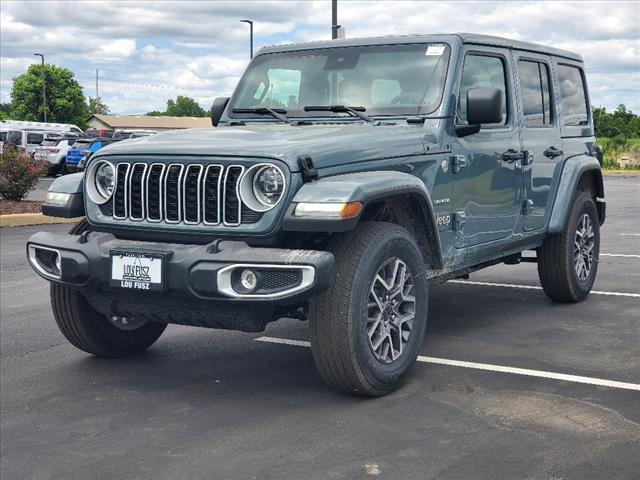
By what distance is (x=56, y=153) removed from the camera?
33.1 metres

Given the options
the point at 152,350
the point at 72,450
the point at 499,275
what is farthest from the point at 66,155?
the point at 72,450

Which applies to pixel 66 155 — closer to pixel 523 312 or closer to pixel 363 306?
pixel 523 312

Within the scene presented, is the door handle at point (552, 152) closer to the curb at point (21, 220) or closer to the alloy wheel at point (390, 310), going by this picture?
the alloy wheel at point (390, 310)

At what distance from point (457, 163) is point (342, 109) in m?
0.82

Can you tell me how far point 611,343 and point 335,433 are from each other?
2759mm

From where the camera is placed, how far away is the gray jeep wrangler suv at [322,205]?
16.0 feet

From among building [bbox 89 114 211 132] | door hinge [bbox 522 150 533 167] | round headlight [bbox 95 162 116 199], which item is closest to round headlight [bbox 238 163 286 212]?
round headlight [bbox 95 162 116 199]

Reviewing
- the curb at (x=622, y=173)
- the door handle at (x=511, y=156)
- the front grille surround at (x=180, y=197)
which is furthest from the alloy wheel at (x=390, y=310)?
the curb at (x=622, y=173)

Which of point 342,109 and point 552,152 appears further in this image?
point 552,152

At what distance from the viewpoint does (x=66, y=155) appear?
33125 millimetres

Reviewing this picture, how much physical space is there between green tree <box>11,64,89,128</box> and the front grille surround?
336ft

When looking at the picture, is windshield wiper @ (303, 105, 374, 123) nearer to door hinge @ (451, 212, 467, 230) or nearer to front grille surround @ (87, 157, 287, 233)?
door hinge @ (451, 212, 467, 230)

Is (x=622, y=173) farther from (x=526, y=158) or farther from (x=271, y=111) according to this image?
(x=271, y=111)

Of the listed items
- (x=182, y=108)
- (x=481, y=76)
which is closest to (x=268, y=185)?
(x=481, y=76)
